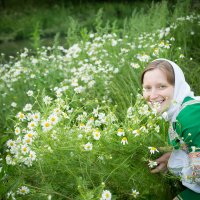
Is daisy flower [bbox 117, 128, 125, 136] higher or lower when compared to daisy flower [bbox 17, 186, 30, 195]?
higher

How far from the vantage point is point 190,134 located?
210 centimetres

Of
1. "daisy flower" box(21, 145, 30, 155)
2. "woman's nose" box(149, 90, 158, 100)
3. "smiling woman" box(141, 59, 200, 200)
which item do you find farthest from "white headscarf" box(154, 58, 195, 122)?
"daisy flower" box(21, 145, 30, 155)

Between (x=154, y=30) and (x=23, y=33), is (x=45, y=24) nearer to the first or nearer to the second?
(x=23, y=33)

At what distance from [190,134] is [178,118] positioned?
6.4 inches

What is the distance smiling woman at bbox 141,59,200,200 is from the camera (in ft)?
7.10

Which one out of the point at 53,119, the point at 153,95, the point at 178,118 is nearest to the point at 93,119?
the point at 53,119

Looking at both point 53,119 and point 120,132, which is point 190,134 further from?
point 53,119

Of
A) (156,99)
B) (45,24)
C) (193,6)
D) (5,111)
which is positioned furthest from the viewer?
(45,24)

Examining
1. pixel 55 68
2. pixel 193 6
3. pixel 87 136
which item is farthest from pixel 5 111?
pixel 193 6

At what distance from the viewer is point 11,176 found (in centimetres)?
223

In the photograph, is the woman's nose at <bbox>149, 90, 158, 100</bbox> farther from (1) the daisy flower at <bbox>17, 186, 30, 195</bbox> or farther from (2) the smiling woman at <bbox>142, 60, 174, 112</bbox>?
(1) the daisy flower at <bbox>17, 186, 30, 195</bbox>

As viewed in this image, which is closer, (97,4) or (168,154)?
(168,154)

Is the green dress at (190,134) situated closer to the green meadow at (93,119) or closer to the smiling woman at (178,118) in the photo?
the smiling woman at (178,118)

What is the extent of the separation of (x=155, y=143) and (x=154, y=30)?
2563mm
